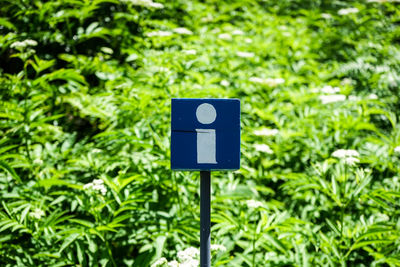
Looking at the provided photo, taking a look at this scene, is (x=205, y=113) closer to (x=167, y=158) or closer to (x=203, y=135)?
(x=203, y=135)

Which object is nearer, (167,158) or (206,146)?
(206,146)

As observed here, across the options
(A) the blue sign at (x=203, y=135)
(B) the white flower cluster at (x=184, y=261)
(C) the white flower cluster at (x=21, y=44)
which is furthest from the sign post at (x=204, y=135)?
(C) the white flower cluster at (x=21, y=44)

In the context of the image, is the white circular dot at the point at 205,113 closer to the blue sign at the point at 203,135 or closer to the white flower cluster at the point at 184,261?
the blue sign at the point at 203,135

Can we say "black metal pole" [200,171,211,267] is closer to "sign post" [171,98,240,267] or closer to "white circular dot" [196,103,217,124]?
"sign post" [171,98,240,267]

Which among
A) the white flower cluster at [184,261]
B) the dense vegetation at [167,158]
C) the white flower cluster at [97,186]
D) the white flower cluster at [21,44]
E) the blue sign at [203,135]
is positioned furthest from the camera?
the white flower cluster at [21,44]

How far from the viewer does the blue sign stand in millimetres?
1212

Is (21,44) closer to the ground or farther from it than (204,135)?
farther from it

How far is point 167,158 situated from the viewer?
7.78 feet

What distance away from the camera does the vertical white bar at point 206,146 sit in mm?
1213

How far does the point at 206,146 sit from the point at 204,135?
0.04 metres

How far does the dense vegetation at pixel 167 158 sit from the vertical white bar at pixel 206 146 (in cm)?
75

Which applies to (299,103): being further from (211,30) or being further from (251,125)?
(211,30)

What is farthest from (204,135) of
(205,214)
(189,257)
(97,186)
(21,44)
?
(21,44)

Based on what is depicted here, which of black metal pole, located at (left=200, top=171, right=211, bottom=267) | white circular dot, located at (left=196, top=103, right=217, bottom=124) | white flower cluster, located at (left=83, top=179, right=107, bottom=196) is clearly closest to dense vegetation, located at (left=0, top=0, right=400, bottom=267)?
white flower cluster, located at (left=83, top=179, right=107, bottom=196)
